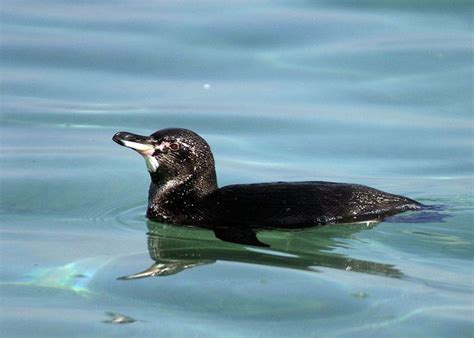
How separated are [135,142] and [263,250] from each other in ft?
5.04

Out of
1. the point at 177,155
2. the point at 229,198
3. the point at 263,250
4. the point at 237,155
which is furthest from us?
the point at 237,155

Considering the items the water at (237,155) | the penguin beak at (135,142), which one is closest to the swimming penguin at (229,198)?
the penguin beak at (135,142)

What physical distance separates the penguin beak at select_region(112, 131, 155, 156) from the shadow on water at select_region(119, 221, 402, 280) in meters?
0.57

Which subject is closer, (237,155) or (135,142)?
(135,142)

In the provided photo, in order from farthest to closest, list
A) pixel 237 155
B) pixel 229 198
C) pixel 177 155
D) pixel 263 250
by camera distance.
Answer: pixel 237 155, pixel 177 155, pixel 229 198, pixel 263 250

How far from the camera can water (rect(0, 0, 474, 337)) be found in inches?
304

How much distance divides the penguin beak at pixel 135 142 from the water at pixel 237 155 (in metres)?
0.58

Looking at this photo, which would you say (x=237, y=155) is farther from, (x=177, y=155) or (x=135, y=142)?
(x=135, y=142)

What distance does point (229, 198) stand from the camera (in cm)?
976

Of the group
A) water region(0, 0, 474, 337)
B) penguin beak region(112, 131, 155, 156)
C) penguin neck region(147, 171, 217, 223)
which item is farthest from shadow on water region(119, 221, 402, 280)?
penguin beak region(112, 131, 155, 156)

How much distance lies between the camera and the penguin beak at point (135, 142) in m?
9.78

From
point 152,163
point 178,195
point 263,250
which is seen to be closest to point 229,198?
point 178,195

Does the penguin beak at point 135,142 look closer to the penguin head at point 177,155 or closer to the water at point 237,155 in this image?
the penguin head at point 177,155

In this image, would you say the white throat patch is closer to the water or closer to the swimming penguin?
the swimming penguin
